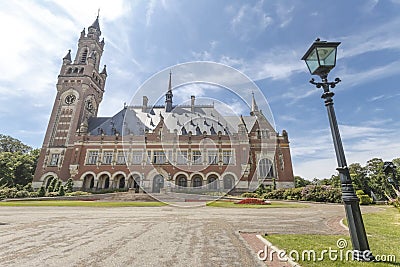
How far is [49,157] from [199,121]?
94.0 feet

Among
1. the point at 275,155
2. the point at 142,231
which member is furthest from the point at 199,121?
the point at 142,231

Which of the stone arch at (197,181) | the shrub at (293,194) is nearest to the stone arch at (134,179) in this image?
the stone arch at (197,181)

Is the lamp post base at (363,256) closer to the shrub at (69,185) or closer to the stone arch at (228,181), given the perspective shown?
the stone arch at (228,181)

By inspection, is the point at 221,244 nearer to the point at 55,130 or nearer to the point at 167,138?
the point at 167,138

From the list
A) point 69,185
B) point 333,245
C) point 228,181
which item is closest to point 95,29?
point 69,185

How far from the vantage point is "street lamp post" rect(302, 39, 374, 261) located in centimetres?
400

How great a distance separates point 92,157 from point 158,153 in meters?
12.2

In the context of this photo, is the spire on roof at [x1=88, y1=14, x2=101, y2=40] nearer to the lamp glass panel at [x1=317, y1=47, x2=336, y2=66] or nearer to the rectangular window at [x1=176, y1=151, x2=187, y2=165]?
the rectangular window at [x1=176, y1=151, x2=187, y2=165]

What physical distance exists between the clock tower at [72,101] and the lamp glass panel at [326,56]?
1730 inches

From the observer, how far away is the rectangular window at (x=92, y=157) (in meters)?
39.6

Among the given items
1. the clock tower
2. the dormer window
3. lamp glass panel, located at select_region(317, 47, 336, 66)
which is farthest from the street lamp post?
the dormer window

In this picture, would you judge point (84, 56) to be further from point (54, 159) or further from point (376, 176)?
point (376, 176)

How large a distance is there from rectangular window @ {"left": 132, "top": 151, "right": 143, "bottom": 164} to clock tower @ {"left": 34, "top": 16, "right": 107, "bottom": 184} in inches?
442

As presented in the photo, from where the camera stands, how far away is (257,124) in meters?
42.3
